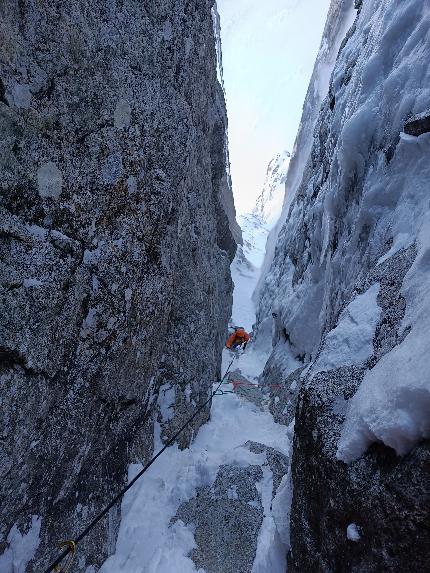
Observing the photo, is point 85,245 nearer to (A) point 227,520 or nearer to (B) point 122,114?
(B) point 122,114

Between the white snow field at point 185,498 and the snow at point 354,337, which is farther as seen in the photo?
the white snow field at point 185,498

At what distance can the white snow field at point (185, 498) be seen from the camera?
11.1ft

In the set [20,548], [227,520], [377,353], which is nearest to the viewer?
[377,353]

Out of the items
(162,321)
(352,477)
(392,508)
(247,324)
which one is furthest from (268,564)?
(247,324)

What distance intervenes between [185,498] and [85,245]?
12.4ft

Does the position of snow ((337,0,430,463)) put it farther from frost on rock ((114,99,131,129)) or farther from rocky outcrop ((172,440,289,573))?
frost on rock ((114,99,131,129))

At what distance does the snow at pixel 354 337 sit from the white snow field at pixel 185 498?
4.18ft

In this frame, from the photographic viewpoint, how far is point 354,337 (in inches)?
→ 131

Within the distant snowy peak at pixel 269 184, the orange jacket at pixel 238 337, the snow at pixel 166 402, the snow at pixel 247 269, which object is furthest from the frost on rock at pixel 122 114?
the distant snowy peak at pixel 269 184

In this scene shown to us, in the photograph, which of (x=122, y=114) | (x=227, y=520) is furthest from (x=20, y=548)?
(x=122, y=114)

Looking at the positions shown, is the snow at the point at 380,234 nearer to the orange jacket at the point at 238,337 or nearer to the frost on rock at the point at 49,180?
the frost on rock at the point at 49,180

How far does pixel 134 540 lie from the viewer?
4.30 m

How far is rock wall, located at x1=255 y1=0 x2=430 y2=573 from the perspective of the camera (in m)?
1.92

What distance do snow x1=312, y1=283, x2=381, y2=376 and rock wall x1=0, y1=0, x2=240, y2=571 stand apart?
2353 mm
